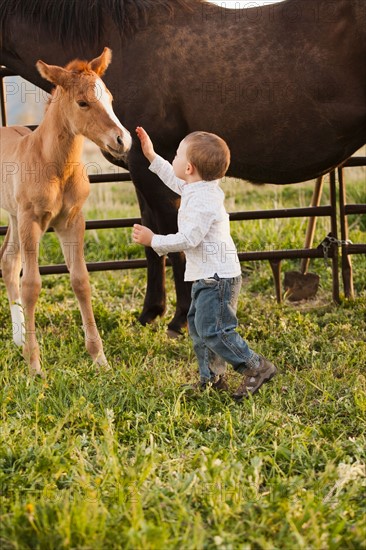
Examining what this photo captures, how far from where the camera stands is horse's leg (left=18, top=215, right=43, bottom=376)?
13.5ft

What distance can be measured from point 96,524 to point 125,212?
6.49 m

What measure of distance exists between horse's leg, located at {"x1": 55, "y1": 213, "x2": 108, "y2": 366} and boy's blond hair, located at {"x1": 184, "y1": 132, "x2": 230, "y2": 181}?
0.97 metres

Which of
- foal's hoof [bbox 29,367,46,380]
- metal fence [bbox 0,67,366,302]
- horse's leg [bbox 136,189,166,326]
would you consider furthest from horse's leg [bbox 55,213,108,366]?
metal fence [bbox 0,67,366,302]

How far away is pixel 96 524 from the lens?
227 centimetres

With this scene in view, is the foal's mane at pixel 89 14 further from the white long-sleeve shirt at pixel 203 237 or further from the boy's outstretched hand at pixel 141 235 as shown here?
the boy's outstretched hand at pixel 141 235

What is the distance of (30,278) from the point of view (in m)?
4.15

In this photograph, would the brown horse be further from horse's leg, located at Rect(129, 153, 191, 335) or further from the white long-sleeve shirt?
the white long-sleeve shirt

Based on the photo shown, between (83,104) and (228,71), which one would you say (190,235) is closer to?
(83,104)

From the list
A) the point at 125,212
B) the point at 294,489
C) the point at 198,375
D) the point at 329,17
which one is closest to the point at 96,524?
the point at 294,489

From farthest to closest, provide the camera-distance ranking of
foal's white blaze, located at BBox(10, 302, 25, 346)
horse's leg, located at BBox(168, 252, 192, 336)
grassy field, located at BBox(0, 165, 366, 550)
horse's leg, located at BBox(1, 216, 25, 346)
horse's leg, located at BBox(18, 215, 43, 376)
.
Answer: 1. horse's leg, located at BBox(168, 252, 192, 336)
2. horse's leg, located at BBox(1, 216, 25, 346)
3. foal's white blaze, located at BBox(10, 302, 25, 346)
4. horse's leg, located at BBox(18, 215, 43, 376)
5. grassy field, located at BBox(0, 165, 366, 550)

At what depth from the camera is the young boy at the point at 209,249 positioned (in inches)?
139

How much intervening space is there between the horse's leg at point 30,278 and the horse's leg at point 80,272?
0.58 feet

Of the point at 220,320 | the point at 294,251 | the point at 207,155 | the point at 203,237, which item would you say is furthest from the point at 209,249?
the point at 294,251

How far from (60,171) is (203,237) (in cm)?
102
